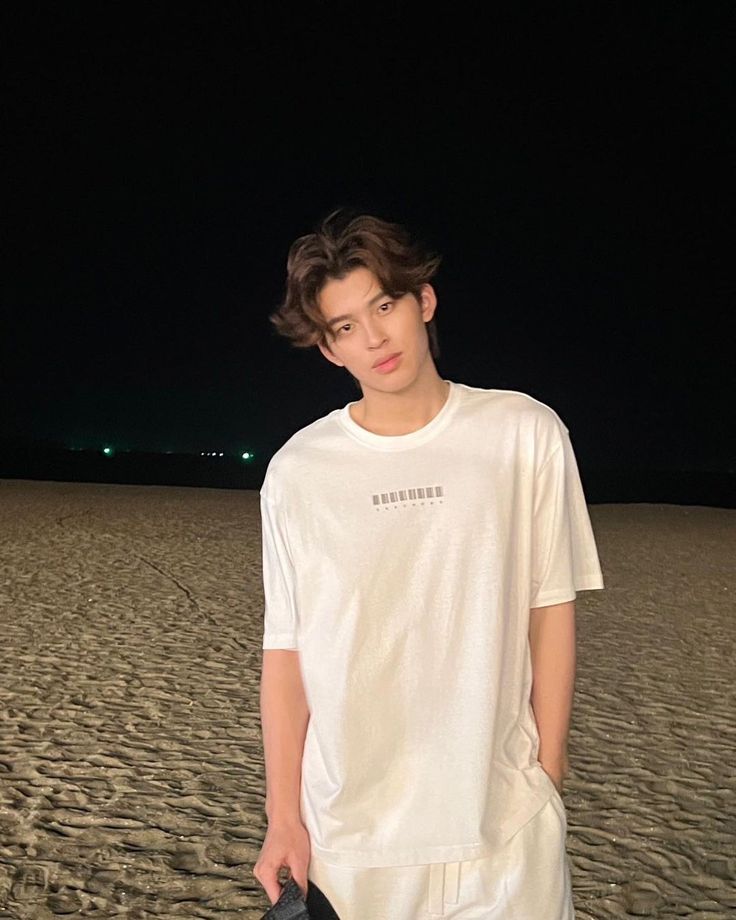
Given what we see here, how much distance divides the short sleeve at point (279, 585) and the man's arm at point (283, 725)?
2cm

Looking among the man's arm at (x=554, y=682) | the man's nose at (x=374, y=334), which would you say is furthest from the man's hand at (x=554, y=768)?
the man's nose at (x=374, y=334)

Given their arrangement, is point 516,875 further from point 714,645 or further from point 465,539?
point 714,645

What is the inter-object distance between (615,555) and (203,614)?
19.4 ft

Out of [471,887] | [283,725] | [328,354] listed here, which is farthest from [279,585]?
[471,887]

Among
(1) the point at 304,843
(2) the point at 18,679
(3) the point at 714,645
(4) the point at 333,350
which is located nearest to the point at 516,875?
(1) the point at 304,843

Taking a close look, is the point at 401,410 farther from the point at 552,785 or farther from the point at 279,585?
the point at 552,785

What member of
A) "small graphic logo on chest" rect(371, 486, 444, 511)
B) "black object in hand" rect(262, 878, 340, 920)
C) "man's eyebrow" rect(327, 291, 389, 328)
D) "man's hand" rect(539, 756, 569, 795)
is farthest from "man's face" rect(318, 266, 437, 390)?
"black object in hand" rect(262, 878, 340, 920)

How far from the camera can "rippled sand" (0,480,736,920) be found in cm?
324

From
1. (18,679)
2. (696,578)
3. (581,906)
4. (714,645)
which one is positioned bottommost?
(581,906)

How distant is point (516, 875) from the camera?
3.69 feet

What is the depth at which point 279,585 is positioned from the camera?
4.12 ft

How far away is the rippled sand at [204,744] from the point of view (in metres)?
3.24

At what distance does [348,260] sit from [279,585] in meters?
0.39

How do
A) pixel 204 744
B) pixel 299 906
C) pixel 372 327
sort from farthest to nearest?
pixel 204 744 < pixel 372 327 < pixel 299 906
